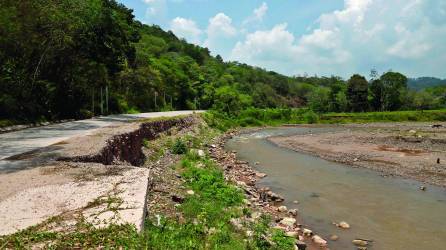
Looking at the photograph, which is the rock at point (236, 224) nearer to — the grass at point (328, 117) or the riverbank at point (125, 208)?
the riverbank at point (125, 208)

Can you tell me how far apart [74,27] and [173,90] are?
50.7m

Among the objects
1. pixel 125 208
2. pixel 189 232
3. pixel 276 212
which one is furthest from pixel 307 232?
pixel 125 208

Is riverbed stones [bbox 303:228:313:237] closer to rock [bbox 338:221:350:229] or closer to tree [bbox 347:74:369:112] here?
rock [bbox 338:221:350:229]

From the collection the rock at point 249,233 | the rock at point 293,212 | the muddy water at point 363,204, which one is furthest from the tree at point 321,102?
the rock at point 249,233

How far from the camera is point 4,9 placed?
21953mm

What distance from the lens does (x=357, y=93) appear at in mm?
101875

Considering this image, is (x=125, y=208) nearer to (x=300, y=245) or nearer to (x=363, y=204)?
(x=300, y=245)

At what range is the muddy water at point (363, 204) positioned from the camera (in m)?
13.7

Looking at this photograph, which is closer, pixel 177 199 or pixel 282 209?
pixel 177 199

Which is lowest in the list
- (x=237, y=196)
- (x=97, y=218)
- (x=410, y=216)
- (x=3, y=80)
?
(x=410, y=216)

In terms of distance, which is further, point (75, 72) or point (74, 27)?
point (75, 72)

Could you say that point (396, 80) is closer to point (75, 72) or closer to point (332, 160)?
point (332, 160)

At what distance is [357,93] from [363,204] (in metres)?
89.6

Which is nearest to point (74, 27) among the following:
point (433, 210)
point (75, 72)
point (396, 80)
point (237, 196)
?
point (75, 72)
